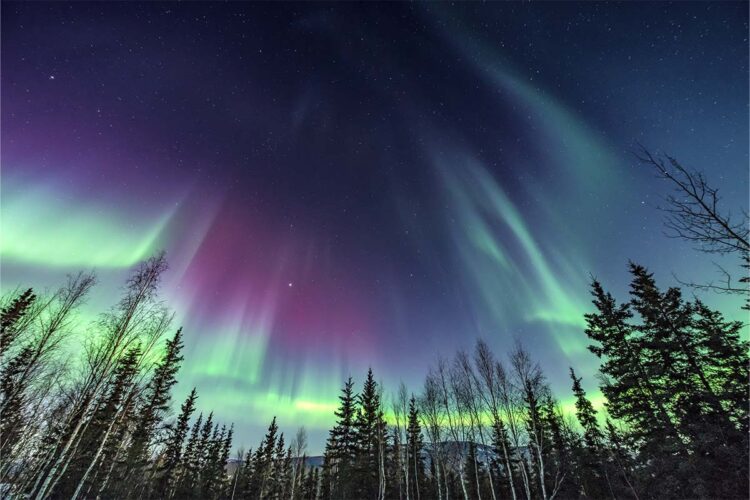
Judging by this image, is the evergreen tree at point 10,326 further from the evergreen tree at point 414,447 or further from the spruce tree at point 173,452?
the evergreen tree at point 414,447

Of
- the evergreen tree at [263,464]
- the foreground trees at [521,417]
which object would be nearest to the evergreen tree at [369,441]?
the foreground trees at [521,417]

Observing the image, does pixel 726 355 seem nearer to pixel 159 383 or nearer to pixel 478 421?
pixel 478 421

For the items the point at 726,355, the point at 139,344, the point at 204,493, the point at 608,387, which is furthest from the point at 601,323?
the point at 204,493

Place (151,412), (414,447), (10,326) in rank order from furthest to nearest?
(414,447)
(151,412)
(10,326)

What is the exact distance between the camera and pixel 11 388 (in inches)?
602

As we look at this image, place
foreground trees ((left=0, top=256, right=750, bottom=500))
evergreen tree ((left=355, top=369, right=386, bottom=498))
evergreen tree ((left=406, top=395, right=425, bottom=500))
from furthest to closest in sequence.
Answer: evergreen tree ((left=406, top=395, right=425, bottom=500)), evergreen tree ((left=355, top=369, right=386, bottom=498)), foreground trees ((left=0, top=256, right=750, bottom=500))

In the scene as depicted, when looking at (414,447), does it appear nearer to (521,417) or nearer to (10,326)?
(521,417)

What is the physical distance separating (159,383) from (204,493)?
2901 cm

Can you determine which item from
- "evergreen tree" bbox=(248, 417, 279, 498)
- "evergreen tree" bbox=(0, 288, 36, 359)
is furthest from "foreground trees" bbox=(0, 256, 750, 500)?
"evergreen tree" bbox=(248, 417, 279, 498)

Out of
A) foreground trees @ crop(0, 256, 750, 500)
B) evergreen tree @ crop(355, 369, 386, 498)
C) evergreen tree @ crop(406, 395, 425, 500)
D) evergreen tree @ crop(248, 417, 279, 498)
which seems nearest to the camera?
foreground trees @ crop(0, 256, 750, 500)

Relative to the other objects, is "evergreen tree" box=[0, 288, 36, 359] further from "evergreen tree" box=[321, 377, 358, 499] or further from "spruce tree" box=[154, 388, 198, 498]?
"evergreen tree" box=[321, 377, 358, 499]

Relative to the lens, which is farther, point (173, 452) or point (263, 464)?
point (263, 464)

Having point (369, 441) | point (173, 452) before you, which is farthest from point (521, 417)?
point (173, 452)

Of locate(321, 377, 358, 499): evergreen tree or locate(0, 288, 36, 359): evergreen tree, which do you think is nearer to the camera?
locate(0, 288, 36, 359): evergreen tree
